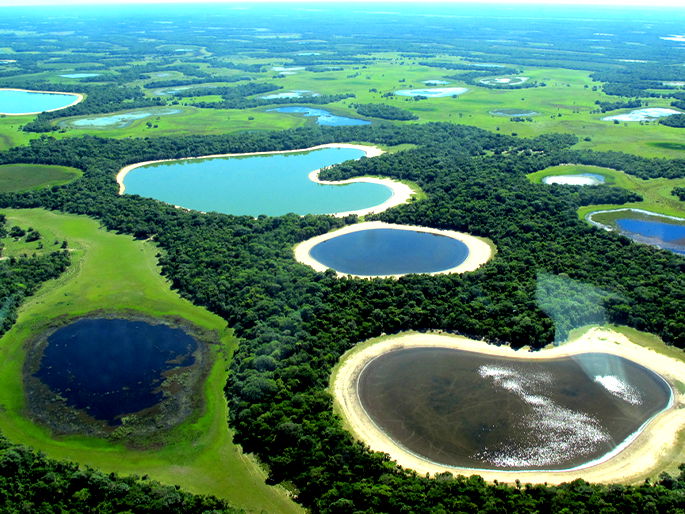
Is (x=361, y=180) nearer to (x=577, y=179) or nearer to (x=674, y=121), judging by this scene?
(x=577, y=179)

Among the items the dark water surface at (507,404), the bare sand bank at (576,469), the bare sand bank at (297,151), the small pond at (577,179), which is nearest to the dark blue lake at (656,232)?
the small pond at (577,179)

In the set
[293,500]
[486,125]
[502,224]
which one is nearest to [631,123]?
[486,125]

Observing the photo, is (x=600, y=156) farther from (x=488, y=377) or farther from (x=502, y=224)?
(x=488, y=377)

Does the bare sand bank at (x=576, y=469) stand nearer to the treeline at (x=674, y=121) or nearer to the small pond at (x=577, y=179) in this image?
the small pond at (x=577, y=179)

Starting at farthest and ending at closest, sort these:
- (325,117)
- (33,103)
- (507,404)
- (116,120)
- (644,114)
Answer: (33,103)
(644,114)
(325,117)
(116,120)
(507,404)

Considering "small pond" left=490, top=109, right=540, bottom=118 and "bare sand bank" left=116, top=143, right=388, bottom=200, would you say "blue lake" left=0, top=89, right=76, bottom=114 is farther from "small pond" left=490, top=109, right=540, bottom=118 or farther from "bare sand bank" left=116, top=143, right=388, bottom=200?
"small pond" left=490, top=109, right=540, bottom=118

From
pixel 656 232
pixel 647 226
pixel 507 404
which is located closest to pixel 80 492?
pixel 507 404

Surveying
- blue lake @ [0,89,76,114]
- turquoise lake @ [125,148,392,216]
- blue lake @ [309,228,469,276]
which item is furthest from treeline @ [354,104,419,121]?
blue lake @ [0,89,76,114]
